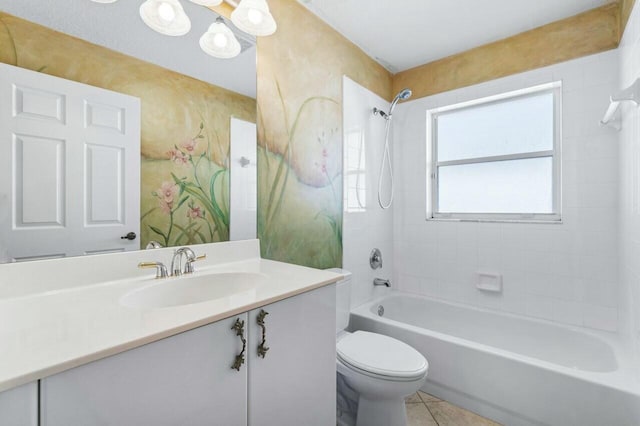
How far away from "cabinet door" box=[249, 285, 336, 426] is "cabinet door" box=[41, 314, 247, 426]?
2.1 inches

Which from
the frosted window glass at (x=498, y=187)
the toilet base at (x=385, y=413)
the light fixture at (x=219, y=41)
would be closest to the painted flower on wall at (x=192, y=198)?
the light fixture at (x=219, y=41)

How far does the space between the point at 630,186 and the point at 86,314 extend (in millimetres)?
2300

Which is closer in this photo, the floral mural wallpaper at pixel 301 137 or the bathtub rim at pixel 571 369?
the bathtub rim at pixel 571 369

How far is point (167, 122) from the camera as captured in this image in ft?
3.94

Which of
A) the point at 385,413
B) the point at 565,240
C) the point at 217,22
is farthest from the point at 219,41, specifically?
the point at 565,240

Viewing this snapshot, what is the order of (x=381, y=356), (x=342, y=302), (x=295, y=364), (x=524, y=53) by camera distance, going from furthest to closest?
(x=524, y=53) → (x=342, y=302) → (x=381, y=356) → (x=295, y=364)

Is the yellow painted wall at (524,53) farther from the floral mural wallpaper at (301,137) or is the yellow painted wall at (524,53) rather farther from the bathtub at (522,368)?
the bathtub at (522,368)

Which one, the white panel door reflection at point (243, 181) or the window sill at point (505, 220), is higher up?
the white panel door reflection at point (243, 181)

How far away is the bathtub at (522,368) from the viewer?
4.31ft

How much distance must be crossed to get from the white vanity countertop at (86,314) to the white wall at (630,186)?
1.45 meters

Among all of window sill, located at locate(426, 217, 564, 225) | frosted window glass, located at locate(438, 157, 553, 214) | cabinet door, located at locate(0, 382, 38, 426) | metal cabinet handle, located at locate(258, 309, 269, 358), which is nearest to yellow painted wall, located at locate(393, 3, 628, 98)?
frosted window glass, located at locate(438, 157, 553, 214)

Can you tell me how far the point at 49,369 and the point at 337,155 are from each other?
5.87 ft

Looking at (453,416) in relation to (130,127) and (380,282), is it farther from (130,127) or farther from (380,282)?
(130,127)

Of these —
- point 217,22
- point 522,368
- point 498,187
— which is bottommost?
point 522,368
